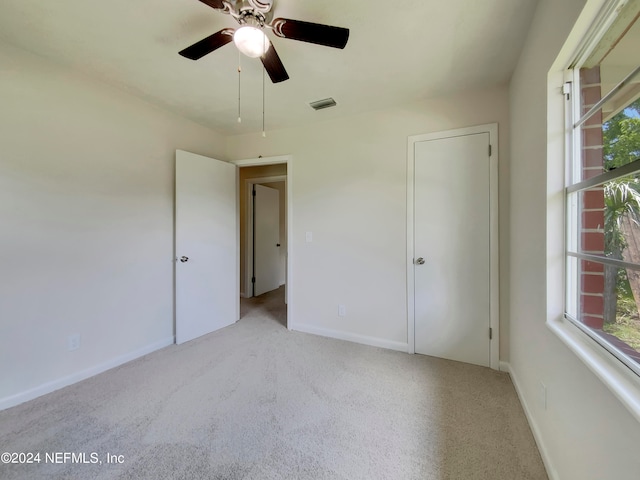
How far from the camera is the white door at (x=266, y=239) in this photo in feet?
15.7

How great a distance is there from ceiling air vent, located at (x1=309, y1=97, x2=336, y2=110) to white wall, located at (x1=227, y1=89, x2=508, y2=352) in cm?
29

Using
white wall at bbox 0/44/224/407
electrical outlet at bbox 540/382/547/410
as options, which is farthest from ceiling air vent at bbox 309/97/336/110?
electrical outlet at bbox 540/382/547/410

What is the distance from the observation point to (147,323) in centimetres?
257

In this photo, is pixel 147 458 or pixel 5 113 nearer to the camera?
pixel 147 458

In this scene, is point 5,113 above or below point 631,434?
above

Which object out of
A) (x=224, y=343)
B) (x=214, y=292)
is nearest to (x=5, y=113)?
(x=214, y=292)

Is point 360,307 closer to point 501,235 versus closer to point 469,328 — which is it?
point 469,328

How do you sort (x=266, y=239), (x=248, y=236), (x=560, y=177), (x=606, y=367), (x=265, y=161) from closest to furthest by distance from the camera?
(x=606, y=367) < (x=560, y=177) < (x=265, y=161) < (x=248, y=236) < (x=266, y=239)

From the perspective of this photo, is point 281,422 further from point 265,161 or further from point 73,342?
point 265,161

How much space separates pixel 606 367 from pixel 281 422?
1.58 m

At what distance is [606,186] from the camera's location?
1.01 m

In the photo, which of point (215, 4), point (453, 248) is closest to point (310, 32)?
point (215, 4)

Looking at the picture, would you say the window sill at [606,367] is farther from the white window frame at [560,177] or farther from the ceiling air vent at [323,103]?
the ceiling air vent at [323,103]

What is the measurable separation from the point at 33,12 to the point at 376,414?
10.4ft
